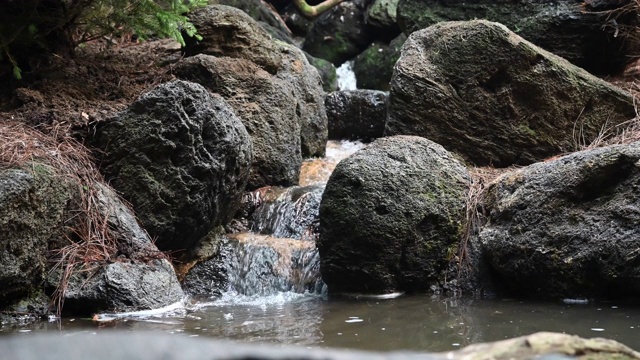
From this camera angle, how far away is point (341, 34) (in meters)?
15.7

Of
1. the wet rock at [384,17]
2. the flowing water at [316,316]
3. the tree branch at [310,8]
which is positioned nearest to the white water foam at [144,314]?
the flowing water at [316,316]

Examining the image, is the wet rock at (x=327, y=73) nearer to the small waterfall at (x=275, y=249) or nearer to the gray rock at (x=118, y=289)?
the small waterfall at (x=275, y=249)

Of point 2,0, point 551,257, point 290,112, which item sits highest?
point 2,0

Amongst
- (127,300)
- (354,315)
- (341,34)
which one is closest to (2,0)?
(127,300)

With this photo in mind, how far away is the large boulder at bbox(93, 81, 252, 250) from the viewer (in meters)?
5.54

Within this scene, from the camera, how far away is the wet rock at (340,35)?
15586mm

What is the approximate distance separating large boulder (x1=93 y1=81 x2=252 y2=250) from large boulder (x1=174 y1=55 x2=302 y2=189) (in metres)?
1.38

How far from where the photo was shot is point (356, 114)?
10914 mm

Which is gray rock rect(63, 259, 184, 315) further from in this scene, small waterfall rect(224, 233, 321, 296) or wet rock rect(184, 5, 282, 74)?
wet rock rect(184, 5, 282, 74)

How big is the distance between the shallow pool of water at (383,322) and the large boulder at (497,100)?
98.3 inches

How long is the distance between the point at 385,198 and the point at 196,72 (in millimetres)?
2785

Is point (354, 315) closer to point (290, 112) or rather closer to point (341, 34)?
point (290, 112)

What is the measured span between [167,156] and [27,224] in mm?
1380

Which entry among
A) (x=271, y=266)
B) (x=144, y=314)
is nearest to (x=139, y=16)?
(x=271, y=266)
